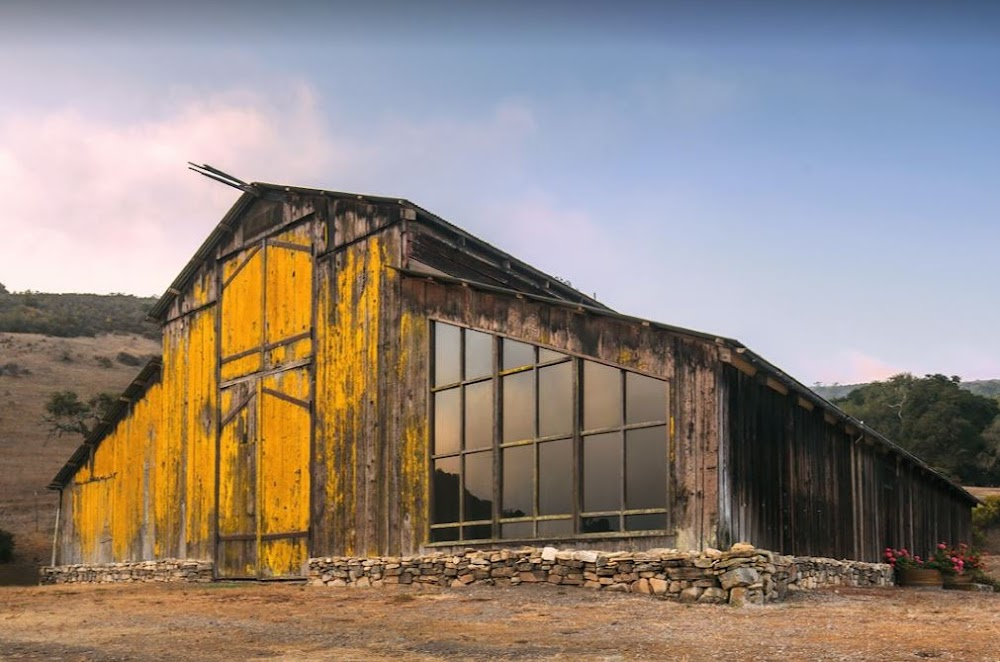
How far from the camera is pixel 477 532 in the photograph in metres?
18.0

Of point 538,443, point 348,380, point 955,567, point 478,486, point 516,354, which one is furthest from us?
point 955,567

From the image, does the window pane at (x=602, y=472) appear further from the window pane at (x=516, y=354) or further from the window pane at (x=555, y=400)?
the window pane at (x=516, y=354)

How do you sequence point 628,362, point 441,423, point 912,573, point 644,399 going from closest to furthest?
1. point 644,399
2. point 628,362
3. point 441,423
4. point 912,573

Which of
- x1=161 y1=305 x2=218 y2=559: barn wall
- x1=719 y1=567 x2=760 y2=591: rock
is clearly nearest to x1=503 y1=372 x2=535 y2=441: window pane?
x1=719 y1=567 x2=760 y2=591: rock

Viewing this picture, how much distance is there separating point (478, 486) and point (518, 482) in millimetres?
946

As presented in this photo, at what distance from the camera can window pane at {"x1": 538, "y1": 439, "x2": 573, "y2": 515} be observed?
54.7ft

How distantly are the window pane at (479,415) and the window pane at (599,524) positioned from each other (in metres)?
2.59

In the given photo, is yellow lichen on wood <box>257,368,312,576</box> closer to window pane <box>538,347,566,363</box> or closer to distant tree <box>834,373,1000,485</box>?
window pane <box>538,347,566,363</box>

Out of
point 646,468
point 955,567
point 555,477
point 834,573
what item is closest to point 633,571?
point 646,468

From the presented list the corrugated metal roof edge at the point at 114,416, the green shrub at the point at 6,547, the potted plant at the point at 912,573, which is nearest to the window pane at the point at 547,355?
the potted plant at the point at 912,573

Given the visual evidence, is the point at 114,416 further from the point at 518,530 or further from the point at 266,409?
the point at 518,530

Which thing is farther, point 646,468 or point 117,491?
point 117,491

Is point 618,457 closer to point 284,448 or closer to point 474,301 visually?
point 474,301

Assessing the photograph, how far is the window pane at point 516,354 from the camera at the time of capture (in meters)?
17.6
